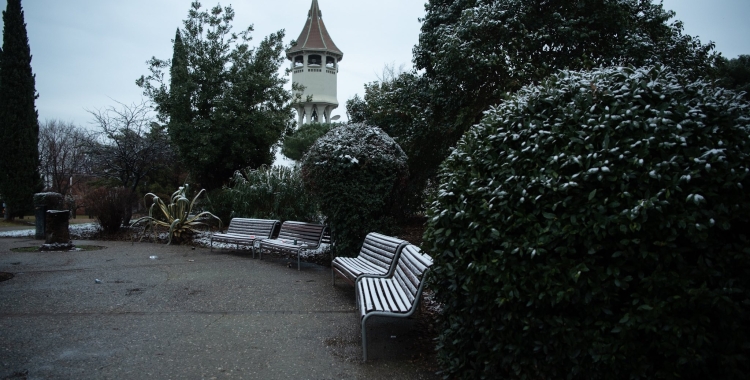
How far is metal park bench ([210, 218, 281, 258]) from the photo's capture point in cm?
923

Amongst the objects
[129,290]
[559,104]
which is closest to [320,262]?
[129,290]

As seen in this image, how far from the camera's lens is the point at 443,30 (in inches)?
460

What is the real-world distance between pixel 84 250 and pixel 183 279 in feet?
15.4

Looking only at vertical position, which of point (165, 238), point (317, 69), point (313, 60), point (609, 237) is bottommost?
point (165, 238)

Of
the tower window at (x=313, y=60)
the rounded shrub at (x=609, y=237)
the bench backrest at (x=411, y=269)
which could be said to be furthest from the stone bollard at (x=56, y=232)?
the tower window at (x=313, y=60)

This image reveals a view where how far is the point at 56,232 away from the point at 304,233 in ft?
19.4

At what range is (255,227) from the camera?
32.1 ft

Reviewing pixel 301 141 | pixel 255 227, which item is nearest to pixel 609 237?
pixel 255 227

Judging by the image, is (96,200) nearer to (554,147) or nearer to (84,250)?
(84,250)

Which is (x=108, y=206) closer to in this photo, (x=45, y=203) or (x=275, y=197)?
(x=45, y=203)

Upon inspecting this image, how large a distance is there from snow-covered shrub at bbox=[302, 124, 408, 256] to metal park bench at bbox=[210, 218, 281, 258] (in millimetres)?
2270

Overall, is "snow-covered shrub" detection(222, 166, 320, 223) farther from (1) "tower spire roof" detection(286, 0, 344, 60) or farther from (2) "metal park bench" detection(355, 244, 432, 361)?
(1) "tower spire roof" detection(286, 0, 344, 60)

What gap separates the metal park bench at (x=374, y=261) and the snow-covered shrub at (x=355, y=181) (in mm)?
884

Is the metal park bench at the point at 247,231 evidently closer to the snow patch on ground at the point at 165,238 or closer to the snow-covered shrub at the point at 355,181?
the snow patch on ground at the point at 165,238
